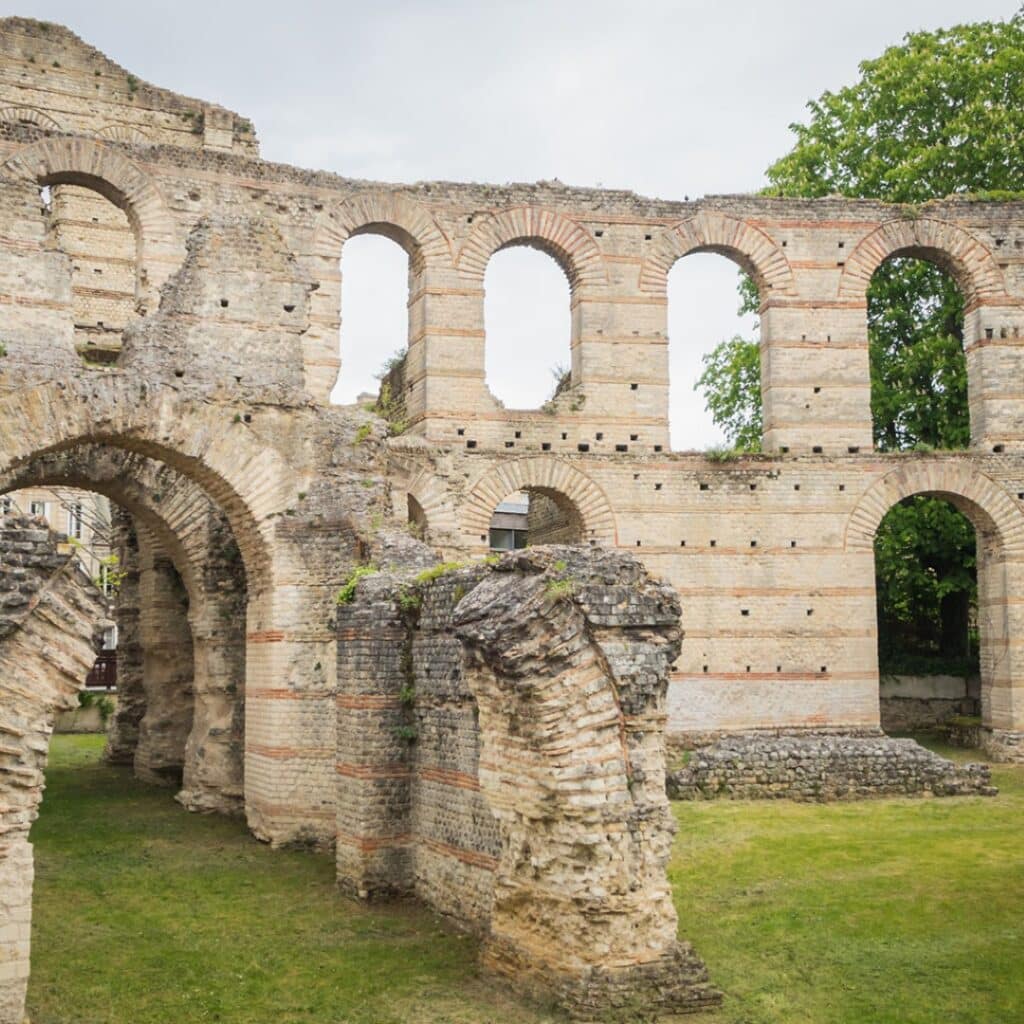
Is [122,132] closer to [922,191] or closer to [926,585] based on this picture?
[922,191]

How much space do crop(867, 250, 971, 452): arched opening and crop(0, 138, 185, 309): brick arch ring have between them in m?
11.3

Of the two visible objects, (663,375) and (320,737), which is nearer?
(320,737)

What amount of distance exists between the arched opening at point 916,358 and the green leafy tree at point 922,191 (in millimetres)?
23

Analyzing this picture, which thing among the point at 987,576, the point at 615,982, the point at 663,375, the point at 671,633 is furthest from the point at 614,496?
the point at 615,982

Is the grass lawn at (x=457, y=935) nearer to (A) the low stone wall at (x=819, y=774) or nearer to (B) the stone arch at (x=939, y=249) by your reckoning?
(A) the low stone wall at (x=819, y=774)

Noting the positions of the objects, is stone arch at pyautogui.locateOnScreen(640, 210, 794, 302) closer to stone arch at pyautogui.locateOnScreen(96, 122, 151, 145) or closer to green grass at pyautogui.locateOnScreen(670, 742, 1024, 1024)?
green grass at pyautogui.locateOnScreen(670, 742, 1024, 1024)

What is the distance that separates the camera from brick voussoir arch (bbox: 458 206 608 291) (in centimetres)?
1712

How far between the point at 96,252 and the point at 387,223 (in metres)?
5.65

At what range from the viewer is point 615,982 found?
695 cm

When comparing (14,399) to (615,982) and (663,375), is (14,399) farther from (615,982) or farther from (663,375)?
(663,375)

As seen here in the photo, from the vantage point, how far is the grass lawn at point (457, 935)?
287 inches

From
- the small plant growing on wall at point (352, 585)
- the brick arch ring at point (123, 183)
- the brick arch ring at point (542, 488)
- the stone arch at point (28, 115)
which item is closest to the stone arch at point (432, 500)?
the brick arch ring at point (542, 488)

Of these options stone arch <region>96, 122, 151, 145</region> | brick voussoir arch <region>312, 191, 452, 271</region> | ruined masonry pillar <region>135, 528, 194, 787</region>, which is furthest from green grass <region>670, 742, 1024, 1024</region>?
stone arch <region>96, 122, 151, 145</region>

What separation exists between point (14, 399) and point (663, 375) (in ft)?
30.7
